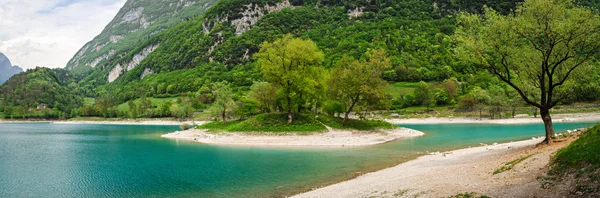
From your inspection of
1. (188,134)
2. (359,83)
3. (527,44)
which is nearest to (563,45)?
(527,44)

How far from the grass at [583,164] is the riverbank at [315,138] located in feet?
104

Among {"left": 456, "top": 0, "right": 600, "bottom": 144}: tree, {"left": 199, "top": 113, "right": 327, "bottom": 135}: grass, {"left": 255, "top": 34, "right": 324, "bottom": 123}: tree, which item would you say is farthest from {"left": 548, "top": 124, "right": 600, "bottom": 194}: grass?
{"left": 255, "top": 34, "right": 324, "bottom": 123}: tree

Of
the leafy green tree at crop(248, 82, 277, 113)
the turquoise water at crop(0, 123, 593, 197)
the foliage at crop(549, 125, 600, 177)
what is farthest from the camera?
the leafy green tree at crop(248, 82, 277, 113)

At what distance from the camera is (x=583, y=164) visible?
46.0ft

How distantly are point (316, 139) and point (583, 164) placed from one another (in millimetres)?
38700

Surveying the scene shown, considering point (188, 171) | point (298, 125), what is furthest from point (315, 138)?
point (188, 171)

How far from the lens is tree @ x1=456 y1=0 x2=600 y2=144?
77.8 feet

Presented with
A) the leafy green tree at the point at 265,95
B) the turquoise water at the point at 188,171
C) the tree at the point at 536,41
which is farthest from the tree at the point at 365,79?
the tree at the point at 536,41

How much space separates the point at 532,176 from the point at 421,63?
16270 centimetres

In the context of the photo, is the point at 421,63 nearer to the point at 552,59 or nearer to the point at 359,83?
the point at 359,83

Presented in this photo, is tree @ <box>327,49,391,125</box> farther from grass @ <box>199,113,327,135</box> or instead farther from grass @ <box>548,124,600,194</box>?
grass @ <box>548,124,600,194</box>

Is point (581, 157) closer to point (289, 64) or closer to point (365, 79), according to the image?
point (365, 79)

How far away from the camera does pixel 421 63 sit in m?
170

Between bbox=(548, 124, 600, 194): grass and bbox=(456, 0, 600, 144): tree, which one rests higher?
bbox=(456, 0, 600, 144): tree
